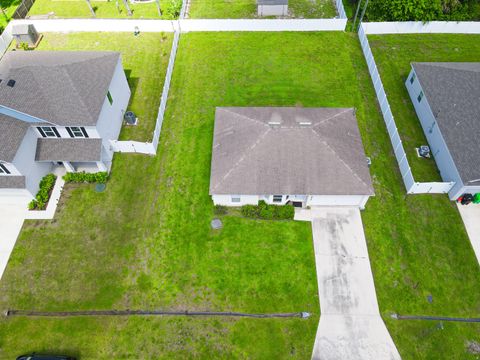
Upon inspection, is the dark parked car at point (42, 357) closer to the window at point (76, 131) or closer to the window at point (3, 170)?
the window at point (3, 170)

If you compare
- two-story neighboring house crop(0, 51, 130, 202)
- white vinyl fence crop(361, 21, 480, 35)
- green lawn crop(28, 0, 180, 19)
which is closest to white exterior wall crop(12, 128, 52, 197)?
two-story neighboring house crop(0, 51, 130, 202)

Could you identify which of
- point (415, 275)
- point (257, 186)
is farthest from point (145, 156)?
point (415, 275)

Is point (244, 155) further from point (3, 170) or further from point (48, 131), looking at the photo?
point (3, 170)

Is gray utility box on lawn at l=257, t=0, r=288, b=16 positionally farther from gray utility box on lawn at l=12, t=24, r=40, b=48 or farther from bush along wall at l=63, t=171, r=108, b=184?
bush along wall at l=63, t=171, r=108, b=184

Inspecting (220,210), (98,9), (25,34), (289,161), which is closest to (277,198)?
(289,161)

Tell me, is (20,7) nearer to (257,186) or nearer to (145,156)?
(145,156)

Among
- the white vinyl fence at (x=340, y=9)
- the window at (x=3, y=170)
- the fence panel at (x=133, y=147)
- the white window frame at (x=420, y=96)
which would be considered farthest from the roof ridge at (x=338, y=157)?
the white vinyl fence at (x=340, y=9)
